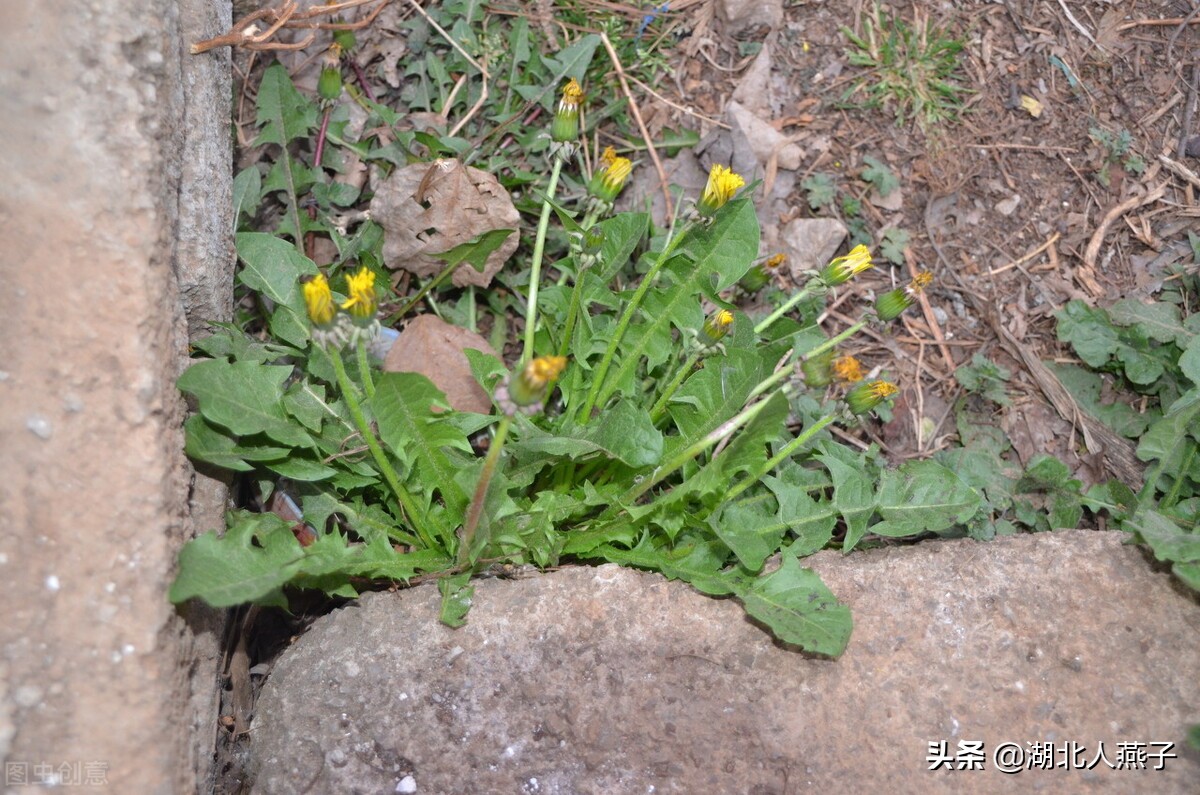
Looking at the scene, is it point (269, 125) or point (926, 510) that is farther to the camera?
point (269, 125)

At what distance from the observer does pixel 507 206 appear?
3.02 meters

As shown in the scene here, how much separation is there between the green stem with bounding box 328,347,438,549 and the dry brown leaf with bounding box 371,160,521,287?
2.37 feet

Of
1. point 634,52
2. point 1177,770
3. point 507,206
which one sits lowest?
point 1177,770

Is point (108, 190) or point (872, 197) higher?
point (108, 190)

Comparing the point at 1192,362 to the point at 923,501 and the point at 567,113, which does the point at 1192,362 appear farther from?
the point at 567,113

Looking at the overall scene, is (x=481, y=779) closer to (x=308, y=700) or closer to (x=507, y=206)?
(x=308, y=700)

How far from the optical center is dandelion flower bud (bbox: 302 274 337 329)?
6.36ft

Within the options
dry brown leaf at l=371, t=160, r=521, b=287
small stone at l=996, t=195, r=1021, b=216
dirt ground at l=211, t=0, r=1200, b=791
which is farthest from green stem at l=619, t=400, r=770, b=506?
small stone at l=996, t=195, r=1021, b=216

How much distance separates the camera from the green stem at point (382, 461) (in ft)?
7.08

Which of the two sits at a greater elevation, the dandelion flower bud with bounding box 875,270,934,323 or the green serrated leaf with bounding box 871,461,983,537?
the dandelion flower bud with bounding box 875,270,934,323

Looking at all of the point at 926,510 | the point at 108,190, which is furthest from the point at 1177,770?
the point at 108,190

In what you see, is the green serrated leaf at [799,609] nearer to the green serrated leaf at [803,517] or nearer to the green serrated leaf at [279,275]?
the green serrated leaf at [803,517]

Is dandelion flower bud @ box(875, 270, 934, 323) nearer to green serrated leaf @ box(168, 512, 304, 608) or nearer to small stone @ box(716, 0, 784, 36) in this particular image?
small stone @ box(716, 0, 784, 36)

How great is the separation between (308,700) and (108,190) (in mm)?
1319
